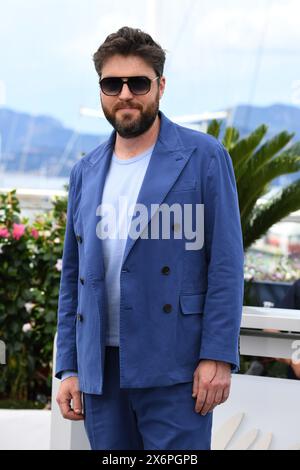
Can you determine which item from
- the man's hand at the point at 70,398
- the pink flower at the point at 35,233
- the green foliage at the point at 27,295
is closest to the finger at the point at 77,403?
the man's hand at the point at 70,398

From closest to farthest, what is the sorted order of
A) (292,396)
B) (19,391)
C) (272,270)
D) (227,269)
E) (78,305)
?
(227,269) < (78,305) < (292,396) < (19,391) < (272,270)

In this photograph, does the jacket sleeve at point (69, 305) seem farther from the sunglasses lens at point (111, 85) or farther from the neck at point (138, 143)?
the sunglasses lens at point (111, 85)

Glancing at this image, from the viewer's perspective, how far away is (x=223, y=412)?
360cm

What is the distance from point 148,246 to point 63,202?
425cm

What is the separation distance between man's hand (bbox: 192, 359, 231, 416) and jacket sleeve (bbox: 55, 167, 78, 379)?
1.43 feet

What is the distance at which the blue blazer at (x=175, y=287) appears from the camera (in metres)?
2.33

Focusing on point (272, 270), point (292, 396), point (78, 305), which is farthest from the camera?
point (272, 270)

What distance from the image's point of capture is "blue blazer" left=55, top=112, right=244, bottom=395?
91.8 inches

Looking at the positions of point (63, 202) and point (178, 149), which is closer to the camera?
point (178, 149)

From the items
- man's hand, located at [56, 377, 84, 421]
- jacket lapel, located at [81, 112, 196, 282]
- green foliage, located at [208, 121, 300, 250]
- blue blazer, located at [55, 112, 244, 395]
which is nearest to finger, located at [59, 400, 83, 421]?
man's hand, located at [56, 377, 84, 421]

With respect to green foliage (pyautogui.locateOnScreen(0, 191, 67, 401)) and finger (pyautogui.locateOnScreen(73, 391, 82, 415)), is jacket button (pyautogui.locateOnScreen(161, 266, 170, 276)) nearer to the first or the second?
finger (pyautogui.locateOnScreen(73, 391, 82, 415))

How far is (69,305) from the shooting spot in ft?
8.68
